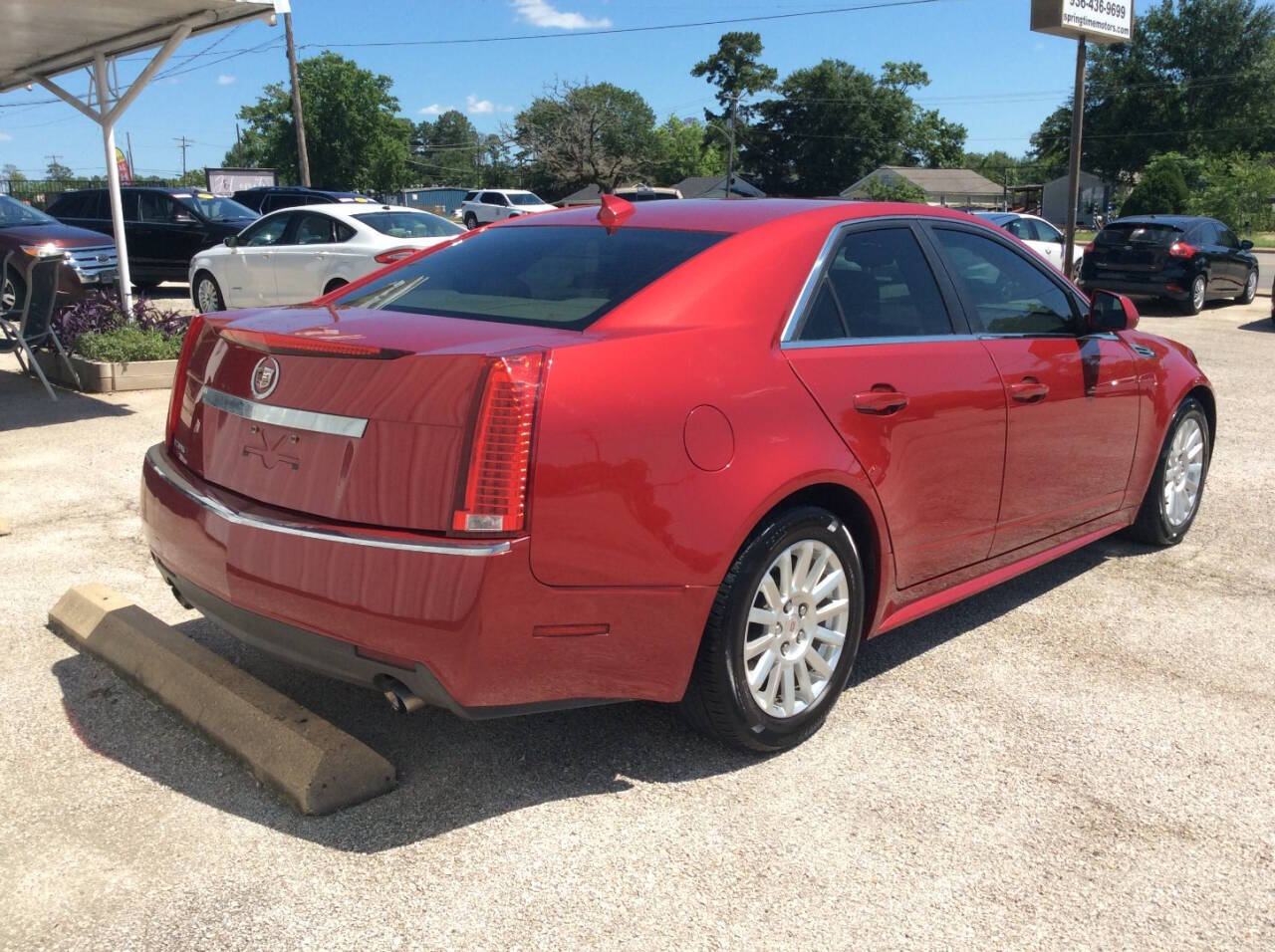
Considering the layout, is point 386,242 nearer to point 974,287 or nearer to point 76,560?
point 76,560

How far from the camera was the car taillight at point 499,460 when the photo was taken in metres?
2.67

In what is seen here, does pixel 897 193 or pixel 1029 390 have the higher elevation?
pixel 897 193

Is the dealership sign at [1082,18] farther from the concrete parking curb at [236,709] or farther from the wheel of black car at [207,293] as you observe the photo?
the concrete parking curb at [236,709]

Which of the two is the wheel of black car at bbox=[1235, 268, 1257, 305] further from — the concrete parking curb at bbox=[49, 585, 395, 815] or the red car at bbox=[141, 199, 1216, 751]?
the concrete parking curb at bbox=[49, 585, 395, 815]

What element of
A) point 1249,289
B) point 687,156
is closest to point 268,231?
point 1249,289

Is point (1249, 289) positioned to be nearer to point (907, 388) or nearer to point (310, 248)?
point (310, 248)

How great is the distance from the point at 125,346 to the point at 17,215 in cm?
552

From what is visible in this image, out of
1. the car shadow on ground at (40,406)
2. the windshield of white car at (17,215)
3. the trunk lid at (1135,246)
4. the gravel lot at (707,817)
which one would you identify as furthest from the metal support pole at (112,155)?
the trunk lid at (1135,246)

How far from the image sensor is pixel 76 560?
5.06 metres

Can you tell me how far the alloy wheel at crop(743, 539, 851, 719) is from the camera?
3.24m

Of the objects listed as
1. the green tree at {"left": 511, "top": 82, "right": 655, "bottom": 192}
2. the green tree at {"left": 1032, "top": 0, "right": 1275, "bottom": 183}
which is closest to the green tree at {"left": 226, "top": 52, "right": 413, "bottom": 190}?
the green tree at {"left": 511, "top": 82, "right": 655, "bottom": 192}

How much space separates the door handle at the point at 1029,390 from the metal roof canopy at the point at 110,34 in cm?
718

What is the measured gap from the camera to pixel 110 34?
10562mm

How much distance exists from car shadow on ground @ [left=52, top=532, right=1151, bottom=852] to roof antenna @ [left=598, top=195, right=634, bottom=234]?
1610 millimetres
